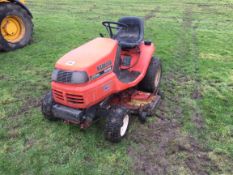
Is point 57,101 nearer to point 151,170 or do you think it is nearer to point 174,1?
point 151,170

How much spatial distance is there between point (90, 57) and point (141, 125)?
1.28 m

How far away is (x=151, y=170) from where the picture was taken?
362 centimetres

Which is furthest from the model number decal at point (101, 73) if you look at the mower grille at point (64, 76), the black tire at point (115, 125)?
the black tire at point (115, 125)

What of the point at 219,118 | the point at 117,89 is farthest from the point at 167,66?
the point at 117,89

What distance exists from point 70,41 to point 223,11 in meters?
9.19

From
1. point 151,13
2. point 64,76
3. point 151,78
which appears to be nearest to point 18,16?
point 151,78

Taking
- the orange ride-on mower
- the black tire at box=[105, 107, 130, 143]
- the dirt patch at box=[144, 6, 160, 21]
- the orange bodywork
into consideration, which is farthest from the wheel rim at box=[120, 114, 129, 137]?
the dirt patch at box=[144, 6, 160, 21]

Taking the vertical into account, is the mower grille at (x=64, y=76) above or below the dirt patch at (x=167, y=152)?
above

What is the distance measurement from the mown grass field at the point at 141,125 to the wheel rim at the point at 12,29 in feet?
1.62

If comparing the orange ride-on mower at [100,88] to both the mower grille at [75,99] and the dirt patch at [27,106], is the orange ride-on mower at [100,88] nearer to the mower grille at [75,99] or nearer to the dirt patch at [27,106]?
the mower grille at [75,99]

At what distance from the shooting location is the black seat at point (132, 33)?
5033mm

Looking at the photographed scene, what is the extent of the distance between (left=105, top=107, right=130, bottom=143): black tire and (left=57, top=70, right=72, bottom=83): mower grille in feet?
2.30

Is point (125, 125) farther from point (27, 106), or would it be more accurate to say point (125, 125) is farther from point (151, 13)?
point (151, 13)

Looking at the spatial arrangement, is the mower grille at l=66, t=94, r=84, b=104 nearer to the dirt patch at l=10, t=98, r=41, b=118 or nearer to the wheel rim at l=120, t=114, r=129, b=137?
the wheel rim at l=120, t=114, r=129, b=137
